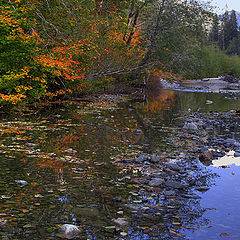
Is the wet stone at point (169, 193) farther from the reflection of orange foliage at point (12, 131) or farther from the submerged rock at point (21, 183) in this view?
the reflection of orange foliage at point (12, 131)

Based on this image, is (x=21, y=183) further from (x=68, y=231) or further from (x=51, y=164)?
(x=68, y=231)

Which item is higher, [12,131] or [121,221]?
[121,221]

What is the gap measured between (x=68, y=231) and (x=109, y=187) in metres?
1.80

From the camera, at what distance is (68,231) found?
3730 millimetres

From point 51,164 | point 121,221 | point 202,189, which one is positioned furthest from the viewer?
point 51,164

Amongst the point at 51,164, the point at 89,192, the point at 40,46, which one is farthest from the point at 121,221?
the point at 40,46

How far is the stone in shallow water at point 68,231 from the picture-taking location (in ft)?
12.1

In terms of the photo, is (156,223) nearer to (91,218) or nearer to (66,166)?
(91,218)

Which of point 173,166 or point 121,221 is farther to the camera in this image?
point 173,166

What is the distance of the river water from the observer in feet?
13.1

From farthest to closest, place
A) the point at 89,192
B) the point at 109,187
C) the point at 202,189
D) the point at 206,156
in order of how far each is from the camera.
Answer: the point at 206,156 → the point at 202,189 → the point at 109,187 → the point at 89,192

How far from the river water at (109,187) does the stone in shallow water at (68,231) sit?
86mm

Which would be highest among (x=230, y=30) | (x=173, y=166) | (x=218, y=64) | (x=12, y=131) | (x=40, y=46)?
(x=230, y=30)

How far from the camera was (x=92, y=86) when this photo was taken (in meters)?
23.1
